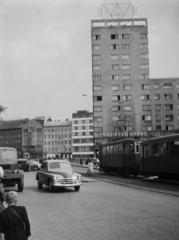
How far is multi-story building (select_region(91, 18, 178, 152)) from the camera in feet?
268

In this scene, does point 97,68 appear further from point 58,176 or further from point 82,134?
point 58,176

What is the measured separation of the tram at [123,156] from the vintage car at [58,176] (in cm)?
1063

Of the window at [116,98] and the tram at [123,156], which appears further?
the window at [116,98]

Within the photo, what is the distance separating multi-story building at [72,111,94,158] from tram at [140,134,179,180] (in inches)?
3977

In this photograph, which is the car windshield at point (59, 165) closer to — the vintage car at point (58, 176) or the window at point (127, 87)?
the vintage car at point (58, 176)

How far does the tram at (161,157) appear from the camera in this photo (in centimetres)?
2142

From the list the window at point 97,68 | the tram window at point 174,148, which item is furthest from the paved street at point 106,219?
the window at point 97,68

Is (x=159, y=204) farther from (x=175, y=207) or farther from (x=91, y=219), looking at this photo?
(x=91, y=219)

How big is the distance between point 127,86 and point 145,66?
6.27 m

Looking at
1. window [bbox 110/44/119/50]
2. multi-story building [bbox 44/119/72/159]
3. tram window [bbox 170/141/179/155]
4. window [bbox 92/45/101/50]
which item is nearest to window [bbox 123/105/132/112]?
window [bbox 110/44/119/50]

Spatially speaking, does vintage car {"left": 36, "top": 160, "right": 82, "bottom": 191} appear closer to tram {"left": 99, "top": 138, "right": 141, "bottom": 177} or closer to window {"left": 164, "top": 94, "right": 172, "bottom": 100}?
tram {"left": 99, "top": 138, "right": 141, "bottom": 177}

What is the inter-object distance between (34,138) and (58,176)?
131498mm

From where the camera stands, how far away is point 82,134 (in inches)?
5217

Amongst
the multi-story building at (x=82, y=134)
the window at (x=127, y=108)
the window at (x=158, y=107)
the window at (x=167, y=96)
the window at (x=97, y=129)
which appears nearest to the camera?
the window at (x=97, y=129)
